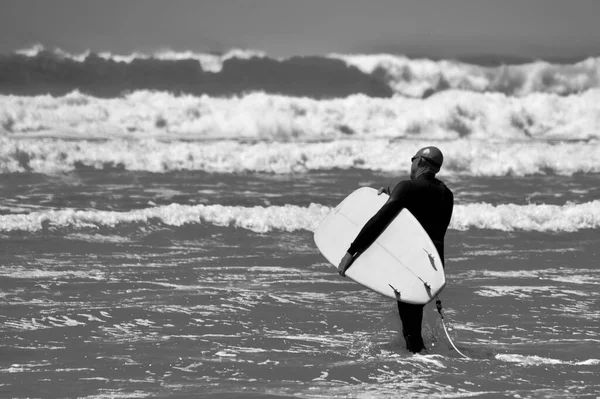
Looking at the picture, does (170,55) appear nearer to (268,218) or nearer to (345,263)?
(268,218)

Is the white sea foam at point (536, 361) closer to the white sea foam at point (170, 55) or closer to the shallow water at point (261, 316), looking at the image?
the shallow water at point (261, 316)

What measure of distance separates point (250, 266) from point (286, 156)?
48.8 ft

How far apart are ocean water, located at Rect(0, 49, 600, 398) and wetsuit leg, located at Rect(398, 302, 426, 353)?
10 centimetres

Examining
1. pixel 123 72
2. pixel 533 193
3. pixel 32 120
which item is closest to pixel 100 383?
pixel 533 193

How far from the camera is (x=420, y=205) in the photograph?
17.0ft

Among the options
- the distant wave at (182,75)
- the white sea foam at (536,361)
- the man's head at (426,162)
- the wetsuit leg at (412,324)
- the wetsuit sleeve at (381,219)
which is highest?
the distant wave at (182,75)

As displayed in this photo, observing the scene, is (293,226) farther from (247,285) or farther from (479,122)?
(479,122)

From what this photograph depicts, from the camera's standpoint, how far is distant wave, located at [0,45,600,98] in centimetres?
2597

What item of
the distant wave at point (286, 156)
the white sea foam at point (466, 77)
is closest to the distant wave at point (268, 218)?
the distant wave at point (286, 156)

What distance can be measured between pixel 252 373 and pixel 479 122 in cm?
2537

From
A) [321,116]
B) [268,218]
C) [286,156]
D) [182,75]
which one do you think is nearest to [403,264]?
[268,218]

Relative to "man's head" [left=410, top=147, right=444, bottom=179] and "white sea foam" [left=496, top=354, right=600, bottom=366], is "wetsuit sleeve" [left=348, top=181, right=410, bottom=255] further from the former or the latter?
"white sea foam" [left=496, top=354, right=600, bottom=366]

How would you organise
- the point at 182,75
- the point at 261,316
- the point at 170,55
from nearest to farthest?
the point at 261,316
the point at 170,55
the point at 182,75

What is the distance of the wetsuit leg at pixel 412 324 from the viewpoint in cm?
526
